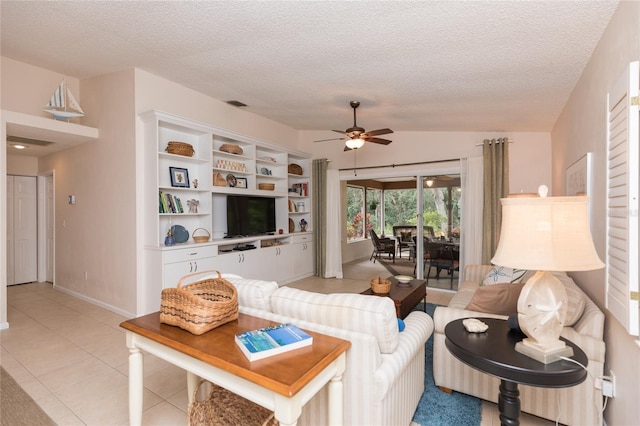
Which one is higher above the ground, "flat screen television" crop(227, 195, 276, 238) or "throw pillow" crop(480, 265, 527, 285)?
"flat screen television" crop(227, 195, 276, 238)

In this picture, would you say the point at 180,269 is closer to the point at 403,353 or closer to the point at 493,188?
the point at 403,353

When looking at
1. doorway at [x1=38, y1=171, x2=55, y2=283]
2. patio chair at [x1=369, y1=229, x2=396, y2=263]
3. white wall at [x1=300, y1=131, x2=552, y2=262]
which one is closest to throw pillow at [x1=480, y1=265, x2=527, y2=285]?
white wall at [x1=300, y1=131, x2=552, y2=262]

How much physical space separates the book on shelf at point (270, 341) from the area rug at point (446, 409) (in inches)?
47.2

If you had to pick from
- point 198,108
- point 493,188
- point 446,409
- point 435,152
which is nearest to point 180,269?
point 198,108

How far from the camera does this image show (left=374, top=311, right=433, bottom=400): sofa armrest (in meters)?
1.49

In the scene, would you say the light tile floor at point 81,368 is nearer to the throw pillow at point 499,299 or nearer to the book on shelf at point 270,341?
the throw pillow at point 499,299

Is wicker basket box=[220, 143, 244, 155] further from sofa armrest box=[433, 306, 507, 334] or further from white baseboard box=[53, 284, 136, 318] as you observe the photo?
sofa armrest box=[433, 306, 507, 334]

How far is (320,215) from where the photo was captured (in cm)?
640

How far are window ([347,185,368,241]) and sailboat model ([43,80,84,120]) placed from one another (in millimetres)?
5481

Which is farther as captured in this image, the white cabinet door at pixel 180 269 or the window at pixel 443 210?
the window at pixel 443 210

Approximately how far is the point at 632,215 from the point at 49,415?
353 cm

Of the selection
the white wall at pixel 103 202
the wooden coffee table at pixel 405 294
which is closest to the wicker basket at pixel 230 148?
the white wall at pixel 103 202

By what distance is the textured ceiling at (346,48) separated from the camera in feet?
7.17

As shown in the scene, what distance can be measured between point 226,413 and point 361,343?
2.64 ft
